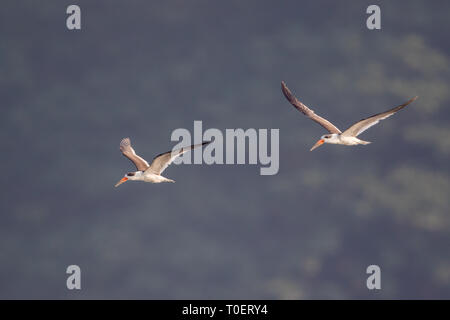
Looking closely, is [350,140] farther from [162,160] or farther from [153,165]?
[153,165]

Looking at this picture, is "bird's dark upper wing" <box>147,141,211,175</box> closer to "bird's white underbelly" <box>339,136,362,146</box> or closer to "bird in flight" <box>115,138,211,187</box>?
"bird in flight" <box>115,138,211,187</box>

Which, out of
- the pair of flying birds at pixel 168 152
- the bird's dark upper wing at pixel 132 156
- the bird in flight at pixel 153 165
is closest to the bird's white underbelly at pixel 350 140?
the pair of flying birds at pixel 168 152

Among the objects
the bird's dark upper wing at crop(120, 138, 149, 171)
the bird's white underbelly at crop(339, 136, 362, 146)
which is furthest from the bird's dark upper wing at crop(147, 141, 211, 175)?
the bird's white underbelly at crop(339, 136, 362, 146)

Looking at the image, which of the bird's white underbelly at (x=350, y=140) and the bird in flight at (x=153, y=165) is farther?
the bird's white underbelly at (x=350, y=140)

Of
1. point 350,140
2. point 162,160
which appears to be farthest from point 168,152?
point 350,140

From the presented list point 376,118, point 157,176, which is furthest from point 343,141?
point 157,176

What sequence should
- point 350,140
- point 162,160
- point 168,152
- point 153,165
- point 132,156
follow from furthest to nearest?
point 132,156
point 350,140
point 153,165
point 162,160
point 168,152

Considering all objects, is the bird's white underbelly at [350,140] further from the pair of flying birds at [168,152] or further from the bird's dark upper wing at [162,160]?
the bird's dark upper wing at [162,160]

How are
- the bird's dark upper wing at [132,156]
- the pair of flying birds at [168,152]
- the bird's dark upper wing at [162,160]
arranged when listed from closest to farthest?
1. the bird's dark upper wing at [162,160]
2. the pair of flying birds at [168,152]
3. the bird's dark upper wing at [132,156]

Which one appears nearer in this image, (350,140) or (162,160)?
(162,160)
